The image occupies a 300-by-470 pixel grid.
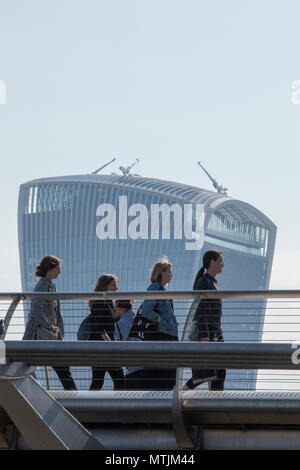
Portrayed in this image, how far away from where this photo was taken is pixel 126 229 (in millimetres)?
148250

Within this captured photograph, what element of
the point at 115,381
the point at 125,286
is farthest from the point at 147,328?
the point at 125,286

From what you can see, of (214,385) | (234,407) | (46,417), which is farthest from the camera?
(214,385)

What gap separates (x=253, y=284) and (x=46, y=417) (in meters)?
139

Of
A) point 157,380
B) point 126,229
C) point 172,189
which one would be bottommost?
point 157,380

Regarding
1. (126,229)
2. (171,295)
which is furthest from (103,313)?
(126,229)

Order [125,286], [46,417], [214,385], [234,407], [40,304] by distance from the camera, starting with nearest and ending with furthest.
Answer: [46,417], [234,407], [214,385], [40,304], [125,286]

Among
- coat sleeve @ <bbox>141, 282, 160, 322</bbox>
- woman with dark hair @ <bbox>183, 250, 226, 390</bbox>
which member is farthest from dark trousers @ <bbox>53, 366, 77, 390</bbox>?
woman with dark hair @ <bbox>183, 250, 226, 390</bbox>

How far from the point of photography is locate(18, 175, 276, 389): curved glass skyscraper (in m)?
141

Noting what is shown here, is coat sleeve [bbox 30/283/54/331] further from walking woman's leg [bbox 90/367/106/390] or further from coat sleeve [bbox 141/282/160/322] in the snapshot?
coat sleeve [bbox 141/282/160/322]

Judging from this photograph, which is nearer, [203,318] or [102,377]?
[203,318]

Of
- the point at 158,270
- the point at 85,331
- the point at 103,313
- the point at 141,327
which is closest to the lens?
the point at 141,327

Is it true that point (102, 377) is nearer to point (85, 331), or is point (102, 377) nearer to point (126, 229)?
point (85, 331)
